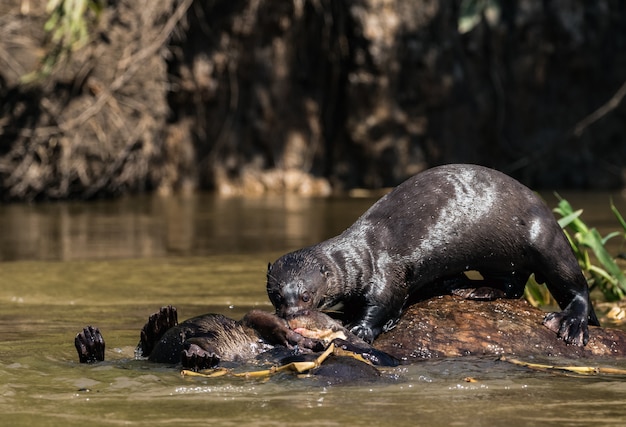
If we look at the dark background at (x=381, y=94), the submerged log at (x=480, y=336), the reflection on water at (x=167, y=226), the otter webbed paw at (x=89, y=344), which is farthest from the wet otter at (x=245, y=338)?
the dark background at (x=381, y=94)

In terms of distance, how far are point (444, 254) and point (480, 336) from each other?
1.34 feet

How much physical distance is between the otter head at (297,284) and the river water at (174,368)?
50 cm

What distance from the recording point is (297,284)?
14.4ft

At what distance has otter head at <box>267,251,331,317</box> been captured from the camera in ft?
14.4

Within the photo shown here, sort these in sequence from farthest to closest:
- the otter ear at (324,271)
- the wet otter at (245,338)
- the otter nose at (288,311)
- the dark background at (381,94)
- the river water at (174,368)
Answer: the dark background at (381,94), the otter ear at (324,271), the otter nose at (288,311), the wet otter at (245,338), the river water at (174,368)

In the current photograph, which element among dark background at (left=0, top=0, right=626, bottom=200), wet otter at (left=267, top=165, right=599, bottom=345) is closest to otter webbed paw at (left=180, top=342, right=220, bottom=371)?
wet otter at (left=267, top=165, right=599, bottom=345)

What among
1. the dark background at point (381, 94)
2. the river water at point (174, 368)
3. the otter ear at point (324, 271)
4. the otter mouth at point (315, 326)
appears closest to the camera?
the river water at point (174, 368)

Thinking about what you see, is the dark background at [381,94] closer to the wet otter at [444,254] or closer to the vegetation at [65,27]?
the vegetation at [65,27]

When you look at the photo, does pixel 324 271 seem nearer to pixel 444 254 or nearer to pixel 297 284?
pixel 297 284

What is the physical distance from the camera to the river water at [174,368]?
337 centimetres

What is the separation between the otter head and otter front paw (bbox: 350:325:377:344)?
6.6 inches

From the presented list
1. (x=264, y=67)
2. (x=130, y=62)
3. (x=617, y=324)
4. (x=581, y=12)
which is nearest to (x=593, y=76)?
(x=581, y=12)

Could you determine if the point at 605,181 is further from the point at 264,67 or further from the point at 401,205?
the point at 401,205

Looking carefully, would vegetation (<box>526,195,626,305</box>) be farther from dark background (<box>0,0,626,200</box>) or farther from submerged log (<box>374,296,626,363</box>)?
dark background (<box>0,0,626,200</box>)
